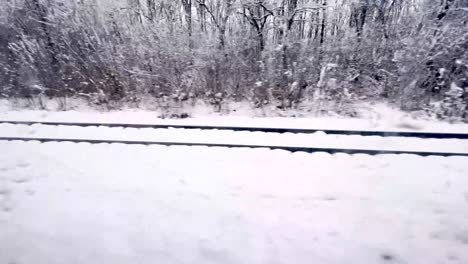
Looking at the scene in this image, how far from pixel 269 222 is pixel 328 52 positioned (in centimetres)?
636

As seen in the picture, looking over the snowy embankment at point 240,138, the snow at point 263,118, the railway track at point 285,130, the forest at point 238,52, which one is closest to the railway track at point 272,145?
the railway track at point 285,130

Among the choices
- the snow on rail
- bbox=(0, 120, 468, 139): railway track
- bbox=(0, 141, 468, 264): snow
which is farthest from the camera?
bbox=(0, 120, 468, 139): railway track

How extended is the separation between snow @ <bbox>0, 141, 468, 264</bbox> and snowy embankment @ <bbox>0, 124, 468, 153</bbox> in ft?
1.42

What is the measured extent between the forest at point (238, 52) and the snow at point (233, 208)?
3.35m

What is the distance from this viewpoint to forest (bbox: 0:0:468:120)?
22.1ft

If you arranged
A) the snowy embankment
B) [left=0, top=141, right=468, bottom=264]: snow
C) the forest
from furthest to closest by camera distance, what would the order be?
the forest, the snowy embankment, [left=0, top=141, right=468, bottom=264]: snow

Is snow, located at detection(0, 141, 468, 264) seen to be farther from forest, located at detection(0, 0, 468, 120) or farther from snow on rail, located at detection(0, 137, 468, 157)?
forest, located at detection(0, 0, 468, 120)

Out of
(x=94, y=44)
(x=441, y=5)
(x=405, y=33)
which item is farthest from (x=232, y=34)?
(x=441, y=5)

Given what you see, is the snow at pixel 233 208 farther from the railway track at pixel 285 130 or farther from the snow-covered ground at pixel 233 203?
the railway track at pixel 285 130

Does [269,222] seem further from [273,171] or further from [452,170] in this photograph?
[452,170]

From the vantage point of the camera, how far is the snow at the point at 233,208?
2.59 meters

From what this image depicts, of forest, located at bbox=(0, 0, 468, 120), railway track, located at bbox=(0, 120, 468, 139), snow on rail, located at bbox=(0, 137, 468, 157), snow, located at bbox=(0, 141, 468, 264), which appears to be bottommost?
snow, located at bbox=(0, 141, 468, 264)

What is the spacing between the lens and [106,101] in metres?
7.82

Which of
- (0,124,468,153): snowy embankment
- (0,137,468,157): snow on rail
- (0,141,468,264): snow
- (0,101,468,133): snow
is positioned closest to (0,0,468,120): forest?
(0,101,468,133): snow
